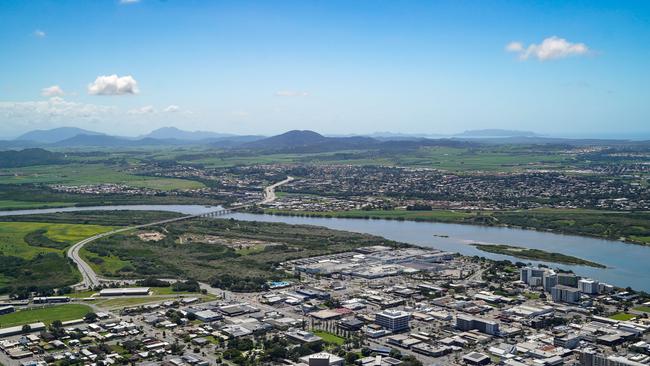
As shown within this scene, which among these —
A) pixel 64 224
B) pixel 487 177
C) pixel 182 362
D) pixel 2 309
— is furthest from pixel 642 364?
pixel 487 177

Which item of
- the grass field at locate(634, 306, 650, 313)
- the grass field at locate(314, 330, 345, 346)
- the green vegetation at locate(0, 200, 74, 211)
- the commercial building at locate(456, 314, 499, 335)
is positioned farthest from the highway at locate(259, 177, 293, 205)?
the grass field at locate(634, 306, 650, 313)

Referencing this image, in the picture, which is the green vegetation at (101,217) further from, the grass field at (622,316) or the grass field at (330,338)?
the grass field at (622,316)

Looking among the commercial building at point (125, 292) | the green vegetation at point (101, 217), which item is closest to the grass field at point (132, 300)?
the commercial building at point (125, 292)

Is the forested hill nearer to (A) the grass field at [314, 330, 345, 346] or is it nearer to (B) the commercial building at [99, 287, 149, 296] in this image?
(B) the commercial building at [99, 287, 149, 296]

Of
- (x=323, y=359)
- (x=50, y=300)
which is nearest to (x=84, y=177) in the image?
(x=50, y=300)

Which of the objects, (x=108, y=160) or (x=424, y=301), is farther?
(x=108, y=160)

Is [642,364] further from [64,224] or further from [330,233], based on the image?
[64,224]

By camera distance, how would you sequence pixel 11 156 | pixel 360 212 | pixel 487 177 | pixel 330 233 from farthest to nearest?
pixel 11 156, pixel 487 177, pixel 360 212, pixel 330 233
